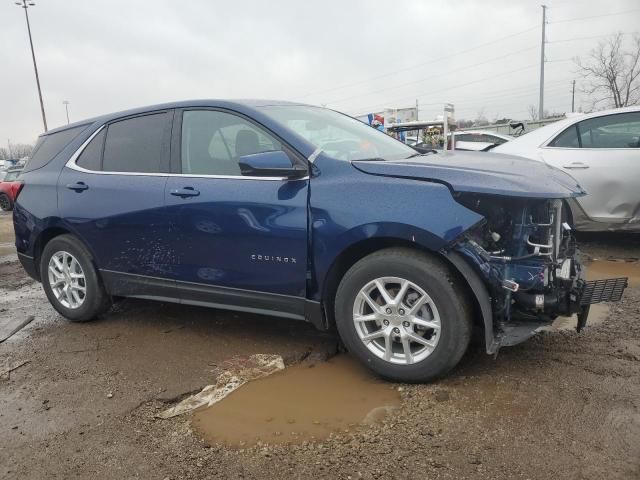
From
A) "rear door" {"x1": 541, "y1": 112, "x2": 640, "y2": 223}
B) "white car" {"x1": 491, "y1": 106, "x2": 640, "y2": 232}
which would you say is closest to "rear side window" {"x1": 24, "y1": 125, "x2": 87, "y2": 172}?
"white car" {"x1": 491, "y1": 106, "x2": 640, "y2": 232}

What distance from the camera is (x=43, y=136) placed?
4.93 meters

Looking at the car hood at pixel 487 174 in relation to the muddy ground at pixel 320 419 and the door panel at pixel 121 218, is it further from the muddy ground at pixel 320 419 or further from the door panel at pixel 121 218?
the door panel at pixel 121 218

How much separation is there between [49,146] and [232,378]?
9.62ft

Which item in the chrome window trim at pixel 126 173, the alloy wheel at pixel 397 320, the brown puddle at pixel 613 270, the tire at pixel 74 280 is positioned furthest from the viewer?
the brown puddle at pixel 613 270

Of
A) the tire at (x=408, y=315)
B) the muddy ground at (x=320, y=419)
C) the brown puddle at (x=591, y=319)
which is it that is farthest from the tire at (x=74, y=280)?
the brown puddle at (x=591, y=319)

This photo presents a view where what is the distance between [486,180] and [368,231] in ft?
2.25

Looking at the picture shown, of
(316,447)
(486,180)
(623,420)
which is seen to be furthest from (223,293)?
(623,420)

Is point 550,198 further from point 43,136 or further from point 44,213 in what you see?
point 43,136

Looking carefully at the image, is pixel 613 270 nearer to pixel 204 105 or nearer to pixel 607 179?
pixel 607 179

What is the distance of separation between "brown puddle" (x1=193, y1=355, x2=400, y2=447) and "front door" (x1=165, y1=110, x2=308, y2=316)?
1.49 ft

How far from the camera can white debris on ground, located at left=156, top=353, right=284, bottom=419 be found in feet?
9.81

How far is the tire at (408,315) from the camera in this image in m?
2.82

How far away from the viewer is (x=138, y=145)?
13.4 feet

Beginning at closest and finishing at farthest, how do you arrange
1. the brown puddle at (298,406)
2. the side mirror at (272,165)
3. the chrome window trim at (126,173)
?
the brown puddle at (298,406) < the side mirror at (272,165) < the chrome window trim at (126,173)
